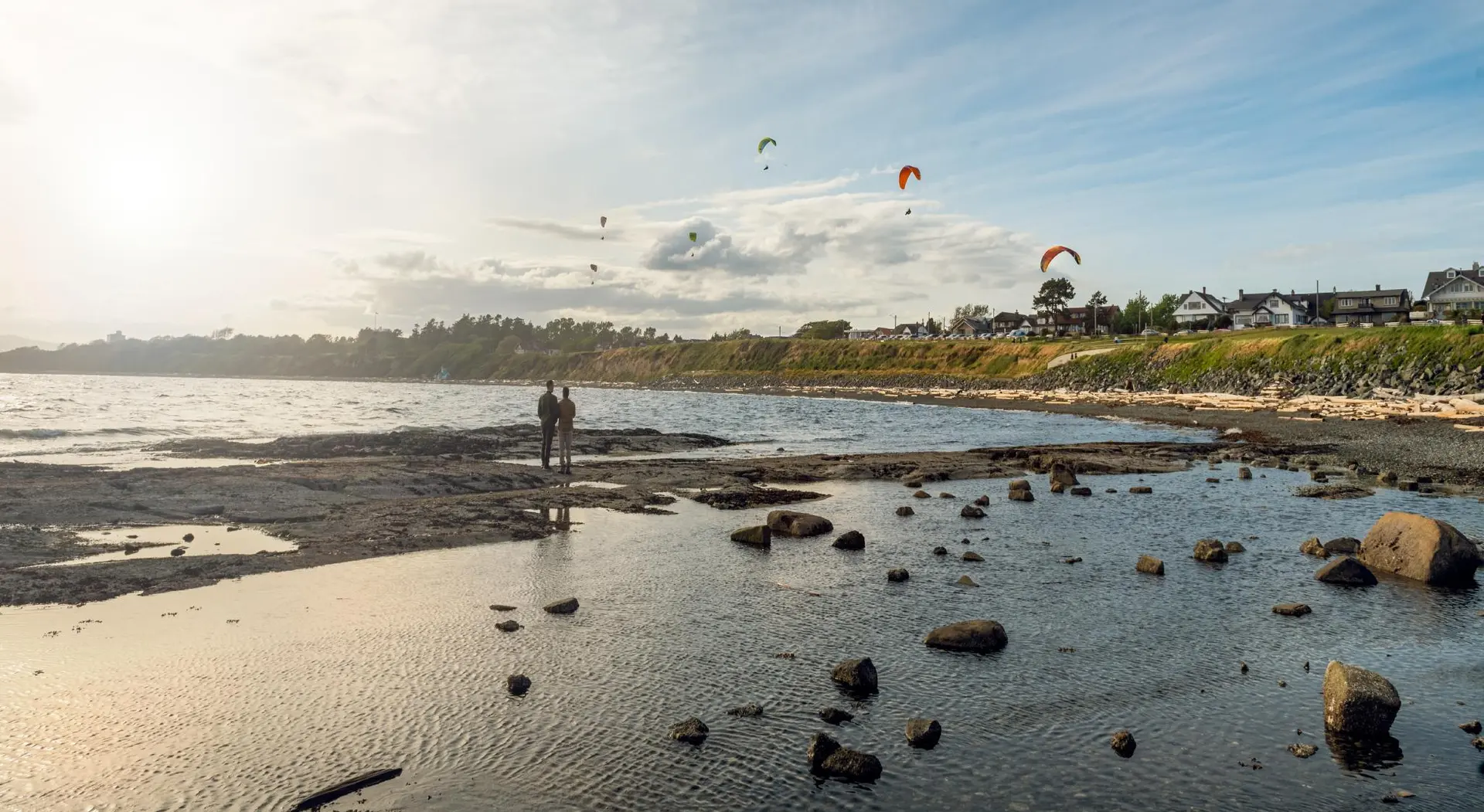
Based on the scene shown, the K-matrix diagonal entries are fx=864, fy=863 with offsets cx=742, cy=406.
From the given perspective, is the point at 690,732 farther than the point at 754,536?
No

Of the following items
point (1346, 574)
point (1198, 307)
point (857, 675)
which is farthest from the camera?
point (1198, 307)

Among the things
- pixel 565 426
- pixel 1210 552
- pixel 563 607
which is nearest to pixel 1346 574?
pixel 1210 552

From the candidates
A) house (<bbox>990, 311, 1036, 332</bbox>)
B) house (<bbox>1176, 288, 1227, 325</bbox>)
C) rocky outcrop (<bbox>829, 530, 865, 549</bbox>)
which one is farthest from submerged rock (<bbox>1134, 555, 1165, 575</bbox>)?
house (<bbox>990, 311, 1036, 332</bbox>)

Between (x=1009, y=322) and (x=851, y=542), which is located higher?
(x=1009, y=322)

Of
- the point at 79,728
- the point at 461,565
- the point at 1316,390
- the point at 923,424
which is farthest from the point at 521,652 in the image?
the point at 1316,390

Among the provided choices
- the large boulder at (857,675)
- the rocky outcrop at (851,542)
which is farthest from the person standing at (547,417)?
the large boulder at (857,675)

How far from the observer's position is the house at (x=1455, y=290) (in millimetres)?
126619

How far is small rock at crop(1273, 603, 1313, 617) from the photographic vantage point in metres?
13.3

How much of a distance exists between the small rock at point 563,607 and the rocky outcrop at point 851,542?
22.1 ft

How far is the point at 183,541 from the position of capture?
18094mm

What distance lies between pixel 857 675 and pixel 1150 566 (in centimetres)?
869

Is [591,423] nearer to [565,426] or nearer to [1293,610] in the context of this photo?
[565,426]

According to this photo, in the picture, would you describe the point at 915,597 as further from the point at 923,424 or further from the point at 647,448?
the point at 923,424

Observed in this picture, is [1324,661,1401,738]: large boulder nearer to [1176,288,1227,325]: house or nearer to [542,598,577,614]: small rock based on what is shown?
[542,598,577,614]: small rock
